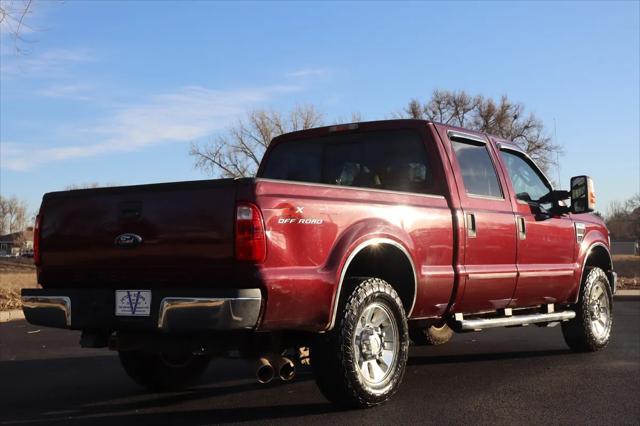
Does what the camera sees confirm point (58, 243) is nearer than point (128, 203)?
No

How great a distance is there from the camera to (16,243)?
142 meters

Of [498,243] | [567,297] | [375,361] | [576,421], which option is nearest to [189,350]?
[375,361]

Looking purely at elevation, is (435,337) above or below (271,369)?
below

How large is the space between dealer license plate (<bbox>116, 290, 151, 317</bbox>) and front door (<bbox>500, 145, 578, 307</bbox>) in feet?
11.9

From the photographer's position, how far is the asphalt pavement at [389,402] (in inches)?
193

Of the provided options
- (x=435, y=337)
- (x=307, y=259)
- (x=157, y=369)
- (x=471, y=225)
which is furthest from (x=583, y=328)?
(x=157, y=369)

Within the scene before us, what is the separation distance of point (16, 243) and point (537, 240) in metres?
148

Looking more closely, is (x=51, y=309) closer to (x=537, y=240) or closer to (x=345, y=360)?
(x=345, y=360)

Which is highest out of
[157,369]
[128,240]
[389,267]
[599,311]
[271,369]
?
[128,240]

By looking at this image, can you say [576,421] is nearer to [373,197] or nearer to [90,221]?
[373,197]

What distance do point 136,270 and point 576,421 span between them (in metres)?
2.96

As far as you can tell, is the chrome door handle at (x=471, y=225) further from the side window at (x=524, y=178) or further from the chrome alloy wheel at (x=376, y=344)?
the chrome alloy wheel at (x=376, y=344)

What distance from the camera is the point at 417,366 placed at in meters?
7.09

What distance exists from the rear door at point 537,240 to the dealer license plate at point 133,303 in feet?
11.9
